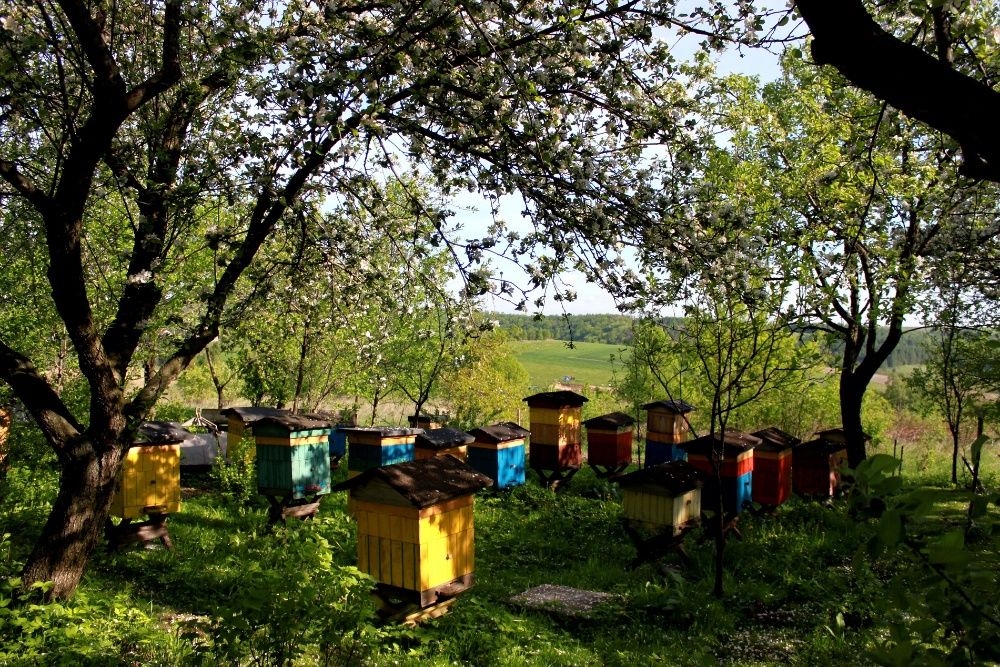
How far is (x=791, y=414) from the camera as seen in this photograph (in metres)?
21.8

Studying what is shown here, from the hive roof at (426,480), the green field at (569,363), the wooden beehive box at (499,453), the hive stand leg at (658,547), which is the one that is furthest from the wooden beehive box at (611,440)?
the green field at (569,363)

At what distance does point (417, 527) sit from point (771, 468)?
23.8 ft

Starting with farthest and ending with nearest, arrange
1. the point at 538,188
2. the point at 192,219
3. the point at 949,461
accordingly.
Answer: the point at 949,461
the point at 192,219
the point at 538,188

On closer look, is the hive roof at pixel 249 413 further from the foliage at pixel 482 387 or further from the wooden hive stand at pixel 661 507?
the wooden hive stand at pixel 661 507

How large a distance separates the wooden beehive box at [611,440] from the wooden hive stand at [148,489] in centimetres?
833

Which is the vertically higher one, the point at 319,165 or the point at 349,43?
the point at 349,43

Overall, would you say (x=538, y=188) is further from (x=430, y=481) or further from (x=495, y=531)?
(x=495, y=531)

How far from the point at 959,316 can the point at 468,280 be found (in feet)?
38.5

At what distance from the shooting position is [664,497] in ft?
29.9

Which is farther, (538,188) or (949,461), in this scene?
(949,461)

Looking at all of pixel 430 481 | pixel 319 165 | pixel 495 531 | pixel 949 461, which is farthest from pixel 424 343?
pixel 949 461

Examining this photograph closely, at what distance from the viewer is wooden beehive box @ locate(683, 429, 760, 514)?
34.0 feet

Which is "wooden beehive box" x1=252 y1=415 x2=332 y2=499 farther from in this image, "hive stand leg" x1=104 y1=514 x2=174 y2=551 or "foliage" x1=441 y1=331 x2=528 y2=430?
"foliage" x1=441 y1=331 x2=528 y2=430

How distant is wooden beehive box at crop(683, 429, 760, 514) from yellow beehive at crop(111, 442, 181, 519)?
7.36 metres
